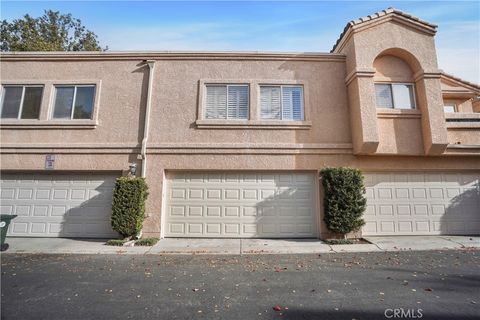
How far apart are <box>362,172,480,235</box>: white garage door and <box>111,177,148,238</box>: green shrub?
7.39 meters

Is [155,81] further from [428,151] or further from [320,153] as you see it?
[428,151]

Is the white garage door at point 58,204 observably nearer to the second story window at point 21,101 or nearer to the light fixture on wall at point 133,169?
the light fixture on wall at point 133,169

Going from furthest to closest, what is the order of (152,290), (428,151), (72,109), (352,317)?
1. (72,109)
2. (428,151)
3. (152,290)
4. (352,317)

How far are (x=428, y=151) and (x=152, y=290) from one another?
29.9 ft

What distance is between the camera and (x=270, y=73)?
9.83 meters

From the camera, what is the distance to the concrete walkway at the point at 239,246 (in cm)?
748

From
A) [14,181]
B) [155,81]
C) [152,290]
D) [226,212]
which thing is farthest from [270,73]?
[14,181]

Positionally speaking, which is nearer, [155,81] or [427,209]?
[427,209]

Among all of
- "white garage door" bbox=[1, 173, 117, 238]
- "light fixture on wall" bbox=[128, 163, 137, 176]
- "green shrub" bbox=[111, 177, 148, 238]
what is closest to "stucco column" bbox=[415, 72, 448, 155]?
"green shrub" bbox=[111, 177, 148, 238]

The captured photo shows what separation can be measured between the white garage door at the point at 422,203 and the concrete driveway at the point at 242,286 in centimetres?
Answer: 208

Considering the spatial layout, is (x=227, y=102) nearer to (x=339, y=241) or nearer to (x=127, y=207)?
(x=127, y=207)

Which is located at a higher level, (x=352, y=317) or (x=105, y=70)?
(x=105, y=70)

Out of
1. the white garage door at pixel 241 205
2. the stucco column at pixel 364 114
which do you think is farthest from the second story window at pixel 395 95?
the white garage door at pixel 241 205

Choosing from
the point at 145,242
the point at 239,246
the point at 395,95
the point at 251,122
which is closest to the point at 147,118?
the point at 251,122
